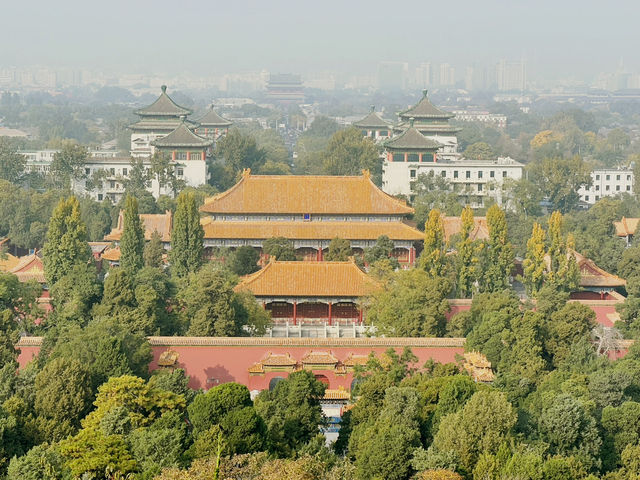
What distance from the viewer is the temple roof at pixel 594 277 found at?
3719cm

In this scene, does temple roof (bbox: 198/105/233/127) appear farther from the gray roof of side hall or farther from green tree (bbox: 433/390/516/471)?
green tree (bbox: 433/390/516/471)

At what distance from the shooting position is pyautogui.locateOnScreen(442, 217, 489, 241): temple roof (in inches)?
1651

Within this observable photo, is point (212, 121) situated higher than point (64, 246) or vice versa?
point (64, 246)

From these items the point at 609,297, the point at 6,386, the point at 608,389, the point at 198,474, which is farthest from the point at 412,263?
the point at 198,474

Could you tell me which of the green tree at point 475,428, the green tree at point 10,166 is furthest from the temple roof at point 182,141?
the green tree at point 475,428

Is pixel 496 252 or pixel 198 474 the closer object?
pixel 198 474

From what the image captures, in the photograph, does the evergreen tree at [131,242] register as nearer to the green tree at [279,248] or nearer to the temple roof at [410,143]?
the green tree at [279,248]

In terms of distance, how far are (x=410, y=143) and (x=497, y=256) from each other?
21.8 m

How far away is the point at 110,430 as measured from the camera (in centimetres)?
2312

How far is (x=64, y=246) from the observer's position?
35.2 metres

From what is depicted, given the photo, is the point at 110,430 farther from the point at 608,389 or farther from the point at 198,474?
the point at 608,389

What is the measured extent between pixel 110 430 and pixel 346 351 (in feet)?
26.7

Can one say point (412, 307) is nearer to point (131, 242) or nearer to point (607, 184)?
point (131, 242)

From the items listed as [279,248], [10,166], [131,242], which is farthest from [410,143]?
[131,242]
